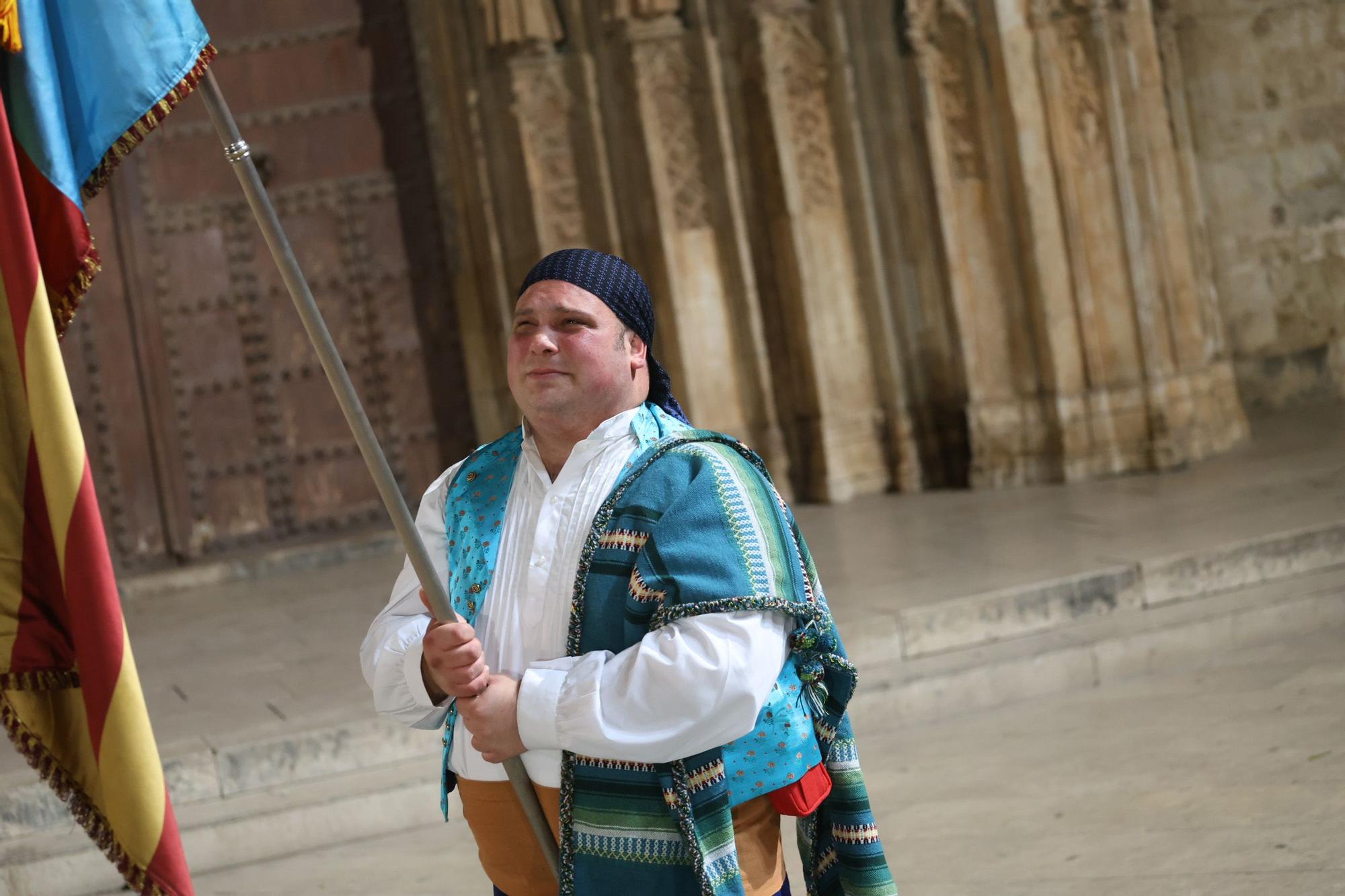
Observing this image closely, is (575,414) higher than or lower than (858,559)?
higher

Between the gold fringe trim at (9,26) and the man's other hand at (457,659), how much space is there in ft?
2.61

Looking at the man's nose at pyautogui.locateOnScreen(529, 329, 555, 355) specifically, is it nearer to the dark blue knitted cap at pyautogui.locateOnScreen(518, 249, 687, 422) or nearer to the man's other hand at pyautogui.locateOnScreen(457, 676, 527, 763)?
the dark blue knitted cap at pyautogui.locateOnScreen(518, 249, 687, 422)

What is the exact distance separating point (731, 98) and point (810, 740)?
550 cm

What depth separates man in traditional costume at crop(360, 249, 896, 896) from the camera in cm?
144

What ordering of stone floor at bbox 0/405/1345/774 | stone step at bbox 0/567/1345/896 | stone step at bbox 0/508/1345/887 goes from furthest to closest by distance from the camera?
stone floor at bbox 0/405/1345/774
stone step at bbox 0/508/1345/887
stone step at bbox 0/567/1345/896

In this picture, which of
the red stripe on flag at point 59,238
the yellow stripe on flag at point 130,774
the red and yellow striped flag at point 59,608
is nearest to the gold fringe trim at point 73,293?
the red stripe on flag at point 59,238

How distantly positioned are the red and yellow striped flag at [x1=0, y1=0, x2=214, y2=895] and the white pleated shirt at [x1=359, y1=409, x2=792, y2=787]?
304 mm

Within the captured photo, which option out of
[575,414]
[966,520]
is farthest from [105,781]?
[966,520]

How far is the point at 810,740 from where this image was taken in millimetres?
1554

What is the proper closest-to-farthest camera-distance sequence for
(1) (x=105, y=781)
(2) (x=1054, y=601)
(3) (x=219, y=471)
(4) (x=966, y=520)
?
(1) (x=105, y=781) < (2) (x=1054, y=601) < (4) (x=966, y=520) < (3) (x=219, y=471)

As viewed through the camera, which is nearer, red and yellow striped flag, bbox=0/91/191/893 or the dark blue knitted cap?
red and yellow striped flag, bbox=0/91/191/893

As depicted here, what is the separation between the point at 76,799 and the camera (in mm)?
1570

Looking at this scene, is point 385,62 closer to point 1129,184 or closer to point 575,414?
point 1129,184

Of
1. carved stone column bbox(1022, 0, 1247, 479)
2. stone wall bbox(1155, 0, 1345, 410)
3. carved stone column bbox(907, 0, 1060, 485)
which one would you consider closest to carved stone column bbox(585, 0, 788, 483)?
carved stone column bbox(907, 0, 1060, 485)
